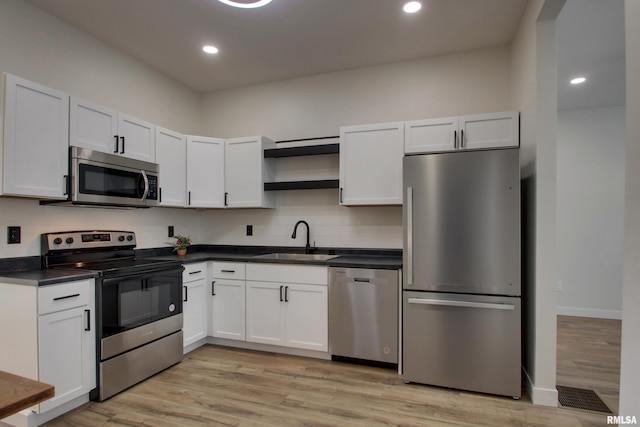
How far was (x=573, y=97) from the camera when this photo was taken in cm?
422

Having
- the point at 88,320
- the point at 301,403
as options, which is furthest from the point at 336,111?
the point at 88,320

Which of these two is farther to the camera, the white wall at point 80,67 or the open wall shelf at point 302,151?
the open wall shelf at point 302,151

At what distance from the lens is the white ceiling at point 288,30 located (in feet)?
8.66

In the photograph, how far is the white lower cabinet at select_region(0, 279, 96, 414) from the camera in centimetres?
208

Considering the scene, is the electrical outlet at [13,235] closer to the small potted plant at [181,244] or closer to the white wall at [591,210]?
the small potted plant at [181,244]

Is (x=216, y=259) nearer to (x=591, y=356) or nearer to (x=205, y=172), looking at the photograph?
(x=205, y=172)

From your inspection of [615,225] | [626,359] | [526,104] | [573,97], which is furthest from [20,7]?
[615,225]

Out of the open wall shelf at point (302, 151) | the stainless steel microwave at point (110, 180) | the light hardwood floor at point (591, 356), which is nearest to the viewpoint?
the stainless steel microwave at point (110, 180)

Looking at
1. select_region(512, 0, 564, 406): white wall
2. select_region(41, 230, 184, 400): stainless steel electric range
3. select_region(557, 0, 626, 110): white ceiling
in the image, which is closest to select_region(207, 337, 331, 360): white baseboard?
select_region(41, 230, 184, 400): stainless steel electric range

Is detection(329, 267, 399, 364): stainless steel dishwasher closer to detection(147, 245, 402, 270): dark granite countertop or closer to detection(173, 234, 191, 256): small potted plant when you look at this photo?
detection(147, 245, 402, 270): dark granite countertop

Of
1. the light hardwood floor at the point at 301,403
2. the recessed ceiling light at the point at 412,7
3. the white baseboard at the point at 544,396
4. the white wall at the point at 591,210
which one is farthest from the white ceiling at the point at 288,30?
the light hardwood floor at the point at 301,403

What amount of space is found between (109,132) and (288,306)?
2095 millimetres

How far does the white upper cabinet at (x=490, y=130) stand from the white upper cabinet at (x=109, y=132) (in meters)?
2.80

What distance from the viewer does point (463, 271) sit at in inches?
100.0
